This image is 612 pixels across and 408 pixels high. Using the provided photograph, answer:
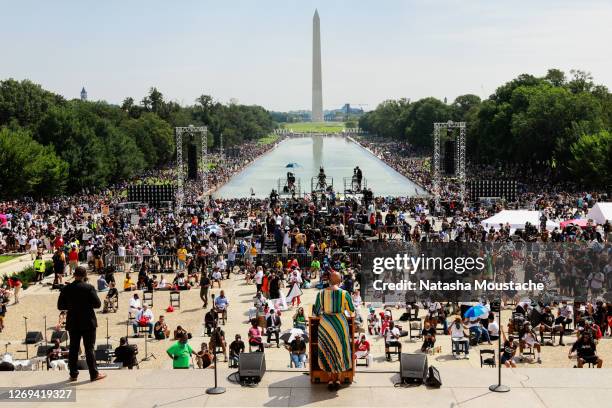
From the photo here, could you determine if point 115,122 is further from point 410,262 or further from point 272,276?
point 410,262

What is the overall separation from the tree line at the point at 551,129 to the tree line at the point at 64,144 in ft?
126

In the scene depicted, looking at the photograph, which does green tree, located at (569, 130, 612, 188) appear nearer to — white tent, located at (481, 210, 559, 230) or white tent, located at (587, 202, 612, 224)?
white tent, located at (587, 202, 612, 224)

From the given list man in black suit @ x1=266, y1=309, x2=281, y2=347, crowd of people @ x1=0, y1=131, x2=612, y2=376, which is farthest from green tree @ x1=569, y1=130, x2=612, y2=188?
man in black suit @ x1=266, y1=309, x2=281, y2=347

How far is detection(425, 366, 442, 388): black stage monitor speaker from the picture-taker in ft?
32.6

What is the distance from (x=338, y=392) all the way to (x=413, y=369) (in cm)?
104

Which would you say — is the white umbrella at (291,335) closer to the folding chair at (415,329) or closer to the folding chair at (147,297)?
the folding chair at (415,329)

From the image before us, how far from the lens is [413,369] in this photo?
10.1m

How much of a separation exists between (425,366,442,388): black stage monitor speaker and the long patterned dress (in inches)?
40.9

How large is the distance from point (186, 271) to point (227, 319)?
8.14 meters

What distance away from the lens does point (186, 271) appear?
2970 centimetres

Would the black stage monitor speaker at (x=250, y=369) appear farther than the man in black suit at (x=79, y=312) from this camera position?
Yes

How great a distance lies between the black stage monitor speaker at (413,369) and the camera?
10.1 metres

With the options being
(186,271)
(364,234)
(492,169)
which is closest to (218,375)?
(186,271)

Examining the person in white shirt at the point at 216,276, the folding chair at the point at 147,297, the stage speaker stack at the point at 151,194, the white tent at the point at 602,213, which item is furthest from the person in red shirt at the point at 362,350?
the stage speaker stack at the point at 151,194
